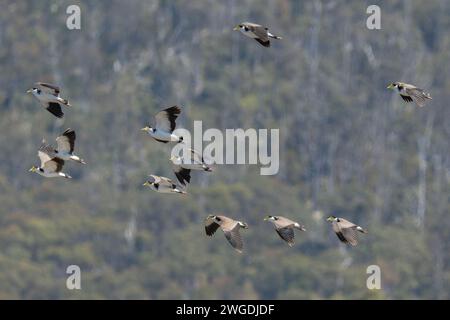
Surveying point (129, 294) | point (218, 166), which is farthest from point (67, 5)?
point (129, 294)

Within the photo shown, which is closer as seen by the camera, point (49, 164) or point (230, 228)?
point (230, 228)

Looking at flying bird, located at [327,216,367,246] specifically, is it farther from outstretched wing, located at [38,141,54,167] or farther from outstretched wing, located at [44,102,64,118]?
outstretched wing, located at [38,141,54,167]

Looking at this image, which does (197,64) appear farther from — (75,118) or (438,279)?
(438,279)

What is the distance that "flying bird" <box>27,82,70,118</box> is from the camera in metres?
39.5

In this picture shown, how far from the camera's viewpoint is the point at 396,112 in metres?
104

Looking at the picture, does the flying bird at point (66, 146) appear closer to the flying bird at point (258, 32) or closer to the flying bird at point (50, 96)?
the flying bird at point (50, 96)

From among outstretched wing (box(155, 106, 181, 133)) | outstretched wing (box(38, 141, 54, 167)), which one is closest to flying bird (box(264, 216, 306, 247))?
outstretched wing (box(155, 106, 181, 133))

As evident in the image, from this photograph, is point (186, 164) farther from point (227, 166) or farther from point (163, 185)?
point (227, 166)

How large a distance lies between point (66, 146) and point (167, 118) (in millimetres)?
1941

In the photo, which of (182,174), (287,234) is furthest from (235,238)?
(182,174)

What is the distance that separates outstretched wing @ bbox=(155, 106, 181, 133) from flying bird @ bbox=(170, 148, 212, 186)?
1070mm

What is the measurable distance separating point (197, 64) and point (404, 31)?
10.4m

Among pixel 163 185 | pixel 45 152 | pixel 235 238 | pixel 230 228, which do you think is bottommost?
pixel 235 238

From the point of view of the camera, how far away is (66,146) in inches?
1559
